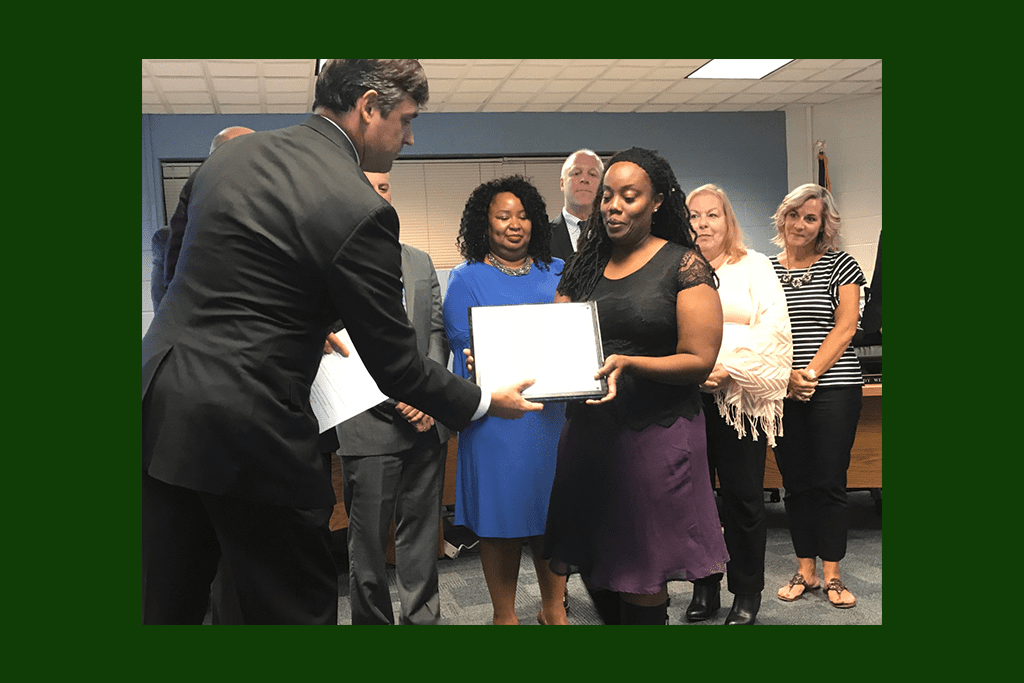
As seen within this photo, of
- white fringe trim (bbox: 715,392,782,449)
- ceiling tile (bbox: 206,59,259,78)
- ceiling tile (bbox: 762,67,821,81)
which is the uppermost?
ceiling tile (bbox: 762,67,821,81)

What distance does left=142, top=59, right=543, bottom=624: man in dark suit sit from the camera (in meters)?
1.38

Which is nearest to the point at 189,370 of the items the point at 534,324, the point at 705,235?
the point at 534,324

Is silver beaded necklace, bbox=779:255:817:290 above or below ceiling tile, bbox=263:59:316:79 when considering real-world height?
below

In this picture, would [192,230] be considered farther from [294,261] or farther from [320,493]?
[320,493]

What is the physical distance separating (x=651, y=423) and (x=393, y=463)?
0.93 m

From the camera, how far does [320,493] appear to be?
59.2 inches

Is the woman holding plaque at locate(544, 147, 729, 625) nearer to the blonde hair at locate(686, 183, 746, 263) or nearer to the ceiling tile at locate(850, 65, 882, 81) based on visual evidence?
the blonde hair at locate(686, 183, 746, 263)

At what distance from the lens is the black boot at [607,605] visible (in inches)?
88.7

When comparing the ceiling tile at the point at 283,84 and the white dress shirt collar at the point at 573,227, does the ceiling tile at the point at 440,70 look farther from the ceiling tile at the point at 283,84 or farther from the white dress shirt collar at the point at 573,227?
the white dress shirt collar at the point at 573,227

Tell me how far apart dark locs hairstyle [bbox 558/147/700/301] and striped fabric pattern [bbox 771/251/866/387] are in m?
0.59

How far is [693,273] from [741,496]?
36.2 inches

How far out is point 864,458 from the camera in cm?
247

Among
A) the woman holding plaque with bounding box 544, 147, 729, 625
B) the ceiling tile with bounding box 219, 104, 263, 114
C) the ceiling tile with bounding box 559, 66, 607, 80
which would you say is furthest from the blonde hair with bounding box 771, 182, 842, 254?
the ceiling tile with bounding box 219, 104, 263, 114

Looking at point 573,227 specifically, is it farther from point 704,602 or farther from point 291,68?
point 704,602
